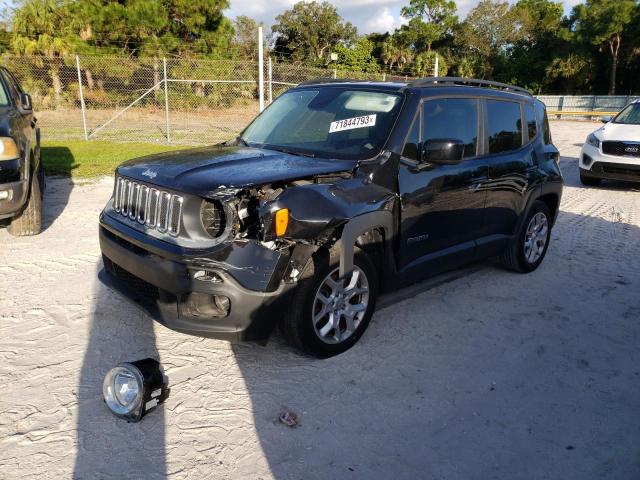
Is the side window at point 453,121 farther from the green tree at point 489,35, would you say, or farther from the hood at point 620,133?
the green tree at point 489,35

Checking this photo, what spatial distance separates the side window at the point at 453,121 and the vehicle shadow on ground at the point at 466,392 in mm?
1443

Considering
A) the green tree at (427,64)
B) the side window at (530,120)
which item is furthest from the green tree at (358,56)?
the side window at (530,120)

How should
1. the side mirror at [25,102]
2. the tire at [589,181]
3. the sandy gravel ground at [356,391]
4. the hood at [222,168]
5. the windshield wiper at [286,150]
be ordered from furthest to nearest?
the tire at [589,181]
the side mirror at [25,102]
the windshield wiper at [286,150]
the hood at [222,168]
the sandy gravel ground at [356,391]

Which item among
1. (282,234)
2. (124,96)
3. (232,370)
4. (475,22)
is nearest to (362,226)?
(282,234)

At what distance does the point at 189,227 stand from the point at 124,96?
17443 mm

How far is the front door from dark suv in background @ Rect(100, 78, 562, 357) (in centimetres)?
1

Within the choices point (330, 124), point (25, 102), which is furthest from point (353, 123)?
point (25, 102)

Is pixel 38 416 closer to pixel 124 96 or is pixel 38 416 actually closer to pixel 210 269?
pixel 210 269

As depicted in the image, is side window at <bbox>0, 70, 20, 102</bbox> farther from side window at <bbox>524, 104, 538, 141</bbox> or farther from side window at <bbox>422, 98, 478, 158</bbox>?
side window at <bbox>524, 104, 538, 141</bbox>

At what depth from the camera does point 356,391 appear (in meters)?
3.35

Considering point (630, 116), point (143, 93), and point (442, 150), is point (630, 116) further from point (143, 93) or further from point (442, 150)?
point (143, 93)

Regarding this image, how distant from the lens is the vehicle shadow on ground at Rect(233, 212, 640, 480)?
2770mm

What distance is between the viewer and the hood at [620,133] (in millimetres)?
9891

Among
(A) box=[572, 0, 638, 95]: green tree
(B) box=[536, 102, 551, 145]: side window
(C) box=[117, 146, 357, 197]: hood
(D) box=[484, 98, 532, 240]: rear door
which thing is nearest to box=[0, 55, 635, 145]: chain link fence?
(B) box=[536, 102, 551, 145]: side window
